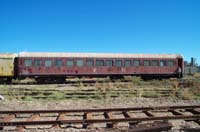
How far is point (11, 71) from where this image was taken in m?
28.2

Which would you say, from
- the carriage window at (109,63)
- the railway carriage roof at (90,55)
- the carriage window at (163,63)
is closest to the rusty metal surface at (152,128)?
the railway carriage roof at (90,55)

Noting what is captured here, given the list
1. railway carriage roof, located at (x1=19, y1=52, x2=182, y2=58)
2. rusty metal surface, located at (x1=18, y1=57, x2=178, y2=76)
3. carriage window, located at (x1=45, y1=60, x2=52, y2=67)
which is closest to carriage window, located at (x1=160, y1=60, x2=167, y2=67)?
rusty metal surface, located at (x1=18, y1=57, x2=178, y2=76)

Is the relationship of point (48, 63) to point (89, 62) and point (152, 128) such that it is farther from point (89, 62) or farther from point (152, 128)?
point (152, 128)

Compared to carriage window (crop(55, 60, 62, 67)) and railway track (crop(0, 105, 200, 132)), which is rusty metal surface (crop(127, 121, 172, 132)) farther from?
carriage window (crop(55, 60, 62, 67))

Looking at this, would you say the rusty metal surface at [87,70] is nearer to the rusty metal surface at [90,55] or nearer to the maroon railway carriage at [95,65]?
the maroon railway carriage at [95,65]

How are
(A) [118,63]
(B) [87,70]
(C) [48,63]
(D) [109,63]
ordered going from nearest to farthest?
1. (C) [48,63]
2. (B) [87,70]
3. (D) [109,63]
4. (A) [118,63]

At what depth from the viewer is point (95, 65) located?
2916cm

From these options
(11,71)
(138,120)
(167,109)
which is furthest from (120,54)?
(138,120)

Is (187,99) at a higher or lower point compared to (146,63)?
lower

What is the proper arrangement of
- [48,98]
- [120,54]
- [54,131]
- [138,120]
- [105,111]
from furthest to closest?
1. [120,54]
2. [48,98]
3. [105,111]
4. [138,120]
5. [54,131]

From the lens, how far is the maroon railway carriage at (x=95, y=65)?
28141mm

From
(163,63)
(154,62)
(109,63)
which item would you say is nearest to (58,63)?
(109,63)

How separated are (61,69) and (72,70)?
1013 millimetres

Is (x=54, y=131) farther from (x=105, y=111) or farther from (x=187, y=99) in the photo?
(x=187, y=99)
